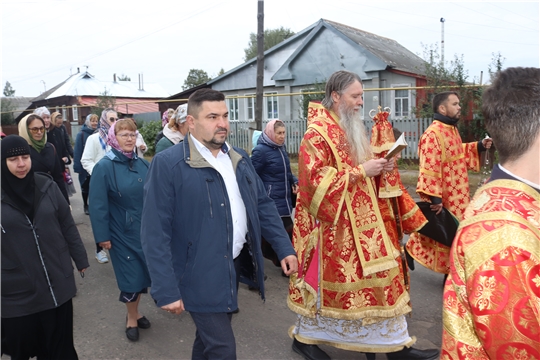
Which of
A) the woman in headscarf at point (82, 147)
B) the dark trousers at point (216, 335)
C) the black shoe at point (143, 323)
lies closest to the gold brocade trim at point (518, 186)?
the dark trousers at point (216, 335)

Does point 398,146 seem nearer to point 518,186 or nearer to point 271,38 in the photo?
point 518,186

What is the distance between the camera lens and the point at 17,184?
10.5ft

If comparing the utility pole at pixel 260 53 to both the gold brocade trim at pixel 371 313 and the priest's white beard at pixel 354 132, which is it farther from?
the gold brocade trim at pixel 371 313

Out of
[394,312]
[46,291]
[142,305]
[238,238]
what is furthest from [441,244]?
[46,291]

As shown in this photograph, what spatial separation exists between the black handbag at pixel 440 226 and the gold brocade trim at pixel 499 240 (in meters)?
3.53

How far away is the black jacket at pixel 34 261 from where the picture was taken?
10.2ft

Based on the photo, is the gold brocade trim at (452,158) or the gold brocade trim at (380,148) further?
the gold brocade trim at (452,158)

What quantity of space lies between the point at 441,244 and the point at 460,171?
2.46 feet

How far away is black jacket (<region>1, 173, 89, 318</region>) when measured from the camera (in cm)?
310

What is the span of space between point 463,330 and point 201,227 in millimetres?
1692

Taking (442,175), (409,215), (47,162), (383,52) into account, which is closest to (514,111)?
(409,215)

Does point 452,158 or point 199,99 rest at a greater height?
point 199,99

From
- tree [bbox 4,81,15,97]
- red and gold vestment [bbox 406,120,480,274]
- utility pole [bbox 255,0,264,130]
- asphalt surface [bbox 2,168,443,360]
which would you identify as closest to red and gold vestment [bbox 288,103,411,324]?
asphalt surface [bbox 2,168,443,360]

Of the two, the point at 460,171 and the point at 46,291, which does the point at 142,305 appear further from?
the point at 460,171
